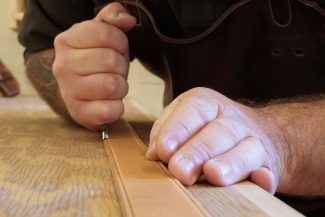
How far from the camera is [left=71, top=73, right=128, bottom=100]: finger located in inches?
27.6

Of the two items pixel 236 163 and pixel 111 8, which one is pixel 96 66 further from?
pixel 236 163

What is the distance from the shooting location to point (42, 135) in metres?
0.74

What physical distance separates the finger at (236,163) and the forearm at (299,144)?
8 cm

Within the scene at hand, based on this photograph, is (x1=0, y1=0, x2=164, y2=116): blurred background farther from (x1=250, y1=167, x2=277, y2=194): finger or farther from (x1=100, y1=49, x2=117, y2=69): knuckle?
(x1=250, y1=167, x2=277, y2=194): finger

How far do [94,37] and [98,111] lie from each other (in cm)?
11

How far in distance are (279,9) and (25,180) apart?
501 mm

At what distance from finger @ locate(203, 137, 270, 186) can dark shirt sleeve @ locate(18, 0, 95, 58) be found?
0.68 meters

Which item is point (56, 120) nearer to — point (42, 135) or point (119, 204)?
point (42, 135)

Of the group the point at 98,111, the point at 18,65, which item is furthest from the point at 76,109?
the point at 18,65

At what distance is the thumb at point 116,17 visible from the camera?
75 cm

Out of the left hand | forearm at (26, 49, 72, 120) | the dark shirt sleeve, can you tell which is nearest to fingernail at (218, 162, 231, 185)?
the left hand

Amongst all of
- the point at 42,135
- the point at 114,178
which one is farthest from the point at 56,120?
the point at 114,178

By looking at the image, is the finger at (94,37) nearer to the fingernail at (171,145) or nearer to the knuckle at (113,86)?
the knuckle at (113,86)

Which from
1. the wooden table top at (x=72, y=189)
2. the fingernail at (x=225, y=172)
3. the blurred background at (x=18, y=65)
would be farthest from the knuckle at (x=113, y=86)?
the blurred background at (x=18, y=65)
